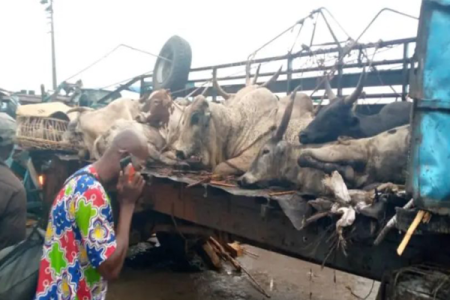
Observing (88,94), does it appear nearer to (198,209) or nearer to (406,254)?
(198,209)

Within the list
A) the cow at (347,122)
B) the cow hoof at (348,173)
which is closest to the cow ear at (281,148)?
the cow at (347,122)

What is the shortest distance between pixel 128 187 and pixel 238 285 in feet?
15.5

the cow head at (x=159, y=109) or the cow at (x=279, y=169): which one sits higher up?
the cow head at (x=159, y=109)

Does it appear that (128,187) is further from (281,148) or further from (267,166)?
(281,148)

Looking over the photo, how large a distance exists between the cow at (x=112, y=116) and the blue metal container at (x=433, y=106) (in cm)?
487

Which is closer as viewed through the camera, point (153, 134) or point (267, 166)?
point (267, 166)

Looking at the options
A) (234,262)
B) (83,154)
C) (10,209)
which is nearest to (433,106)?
(10,209)

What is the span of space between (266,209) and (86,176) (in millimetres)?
1547

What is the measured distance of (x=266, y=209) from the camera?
3.79 meters

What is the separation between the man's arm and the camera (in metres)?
2.56

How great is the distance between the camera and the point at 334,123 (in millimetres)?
4848

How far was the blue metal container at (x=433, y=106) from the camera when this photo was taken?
247 centimetres

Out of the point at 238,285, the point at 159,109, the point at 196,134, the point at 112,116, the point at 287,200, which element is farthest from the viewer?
the point at 112,116

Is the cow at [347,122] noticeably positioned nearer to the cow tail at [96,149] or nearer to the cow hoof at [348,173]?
the cow hoof at [348,173]
